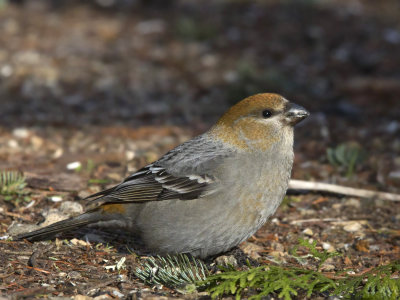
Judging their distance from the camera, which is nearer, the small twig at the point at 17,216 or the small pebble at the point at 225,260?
the small pebble at the point at 225,260

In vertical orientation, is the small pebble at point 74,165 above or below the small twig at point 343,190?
above

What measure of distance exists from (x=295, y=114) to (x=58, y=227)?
6.61 ft

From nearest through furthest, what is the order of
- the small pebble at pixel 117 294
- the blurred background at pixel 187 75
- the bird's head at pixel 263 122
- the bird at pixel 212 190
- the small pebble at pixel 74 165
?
the small pebble at pixel 117 294 < the bird at pixel 212 190 < the bird's head at pixel 263 122 < the small pebble at pixel 74 165 < the blurred background at pixel 187 75

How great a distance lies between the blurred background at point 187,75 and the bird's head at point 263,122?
159cm

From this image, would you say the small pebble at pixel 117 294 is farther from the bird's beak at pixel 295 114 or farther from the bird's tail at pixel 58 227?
the bird's beak at pixel 295 114

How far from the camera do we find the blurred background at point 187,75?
268 inches

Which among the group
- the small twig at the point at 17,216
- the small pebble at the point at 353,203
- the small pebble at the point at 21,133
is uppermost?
the small pebble at the point at 21,133

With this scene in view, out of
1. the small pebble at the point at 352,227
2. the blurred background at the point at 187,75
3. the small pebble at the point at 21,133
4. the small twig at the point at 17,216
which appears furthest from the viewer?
the small pebble at the point at 21,133

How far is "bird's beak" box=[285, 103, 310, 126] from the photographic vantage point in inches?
182

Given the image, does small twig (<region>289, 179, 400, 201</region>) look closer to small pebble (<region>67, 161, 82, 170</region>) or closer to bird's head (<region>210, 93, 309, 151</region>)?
bird's head (<region>210, 93, 309, 151</region>)

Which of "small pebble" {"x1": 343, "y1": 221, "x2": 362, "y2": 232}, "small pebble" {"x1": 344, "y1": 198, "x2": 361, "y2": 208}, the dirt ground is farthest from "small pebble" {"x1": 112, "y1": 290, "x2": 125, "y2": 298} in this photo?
"small pebble" {"x1": 344, "y1": 198, "x2": 361, "y2": 208}

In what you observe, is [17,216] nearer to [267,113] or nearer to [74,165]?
[74,165]

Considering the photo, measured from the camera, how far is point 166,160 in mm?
4789

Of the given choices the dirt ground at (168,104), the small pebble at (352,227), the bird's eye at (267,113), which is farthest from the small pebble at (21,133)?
the small pebble at (352,227)
